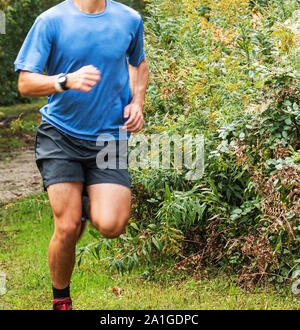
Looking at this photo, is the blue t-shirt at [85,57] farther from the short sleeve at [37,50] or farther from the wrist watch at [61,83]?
the wrist watch at [61,83]

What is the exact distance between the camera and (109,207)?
16.7 feet

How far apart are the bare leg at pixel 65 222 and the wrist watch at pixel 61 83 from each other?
1.98 feet

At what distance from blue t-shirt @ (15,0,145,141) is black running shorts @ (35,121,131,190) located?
0.17 feet

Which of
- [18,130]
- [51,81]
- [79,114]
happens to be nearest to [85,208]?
[79,114]

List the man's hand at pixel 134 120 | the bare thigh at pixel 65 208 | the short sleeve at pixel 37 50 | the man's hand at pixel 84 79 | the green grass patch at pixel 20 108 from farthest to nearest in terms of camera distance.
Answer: the green grass patch at pixel 20 108, the man's hand at pixel 134 120, the bare thigh at pixel 65 208, the short sleeve at pixel 37 50, the man's hand at pixel 84 79

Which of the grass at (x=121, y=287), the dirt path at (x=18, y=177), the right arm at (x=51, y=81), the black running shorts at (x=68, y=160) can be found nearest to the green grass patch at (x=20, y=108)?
the dirt path at (x=18, y=177)

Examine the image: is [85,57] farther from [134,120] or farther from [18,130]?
[18,130]

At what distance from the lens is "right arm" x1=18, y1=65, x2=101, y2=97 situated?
15.1ft

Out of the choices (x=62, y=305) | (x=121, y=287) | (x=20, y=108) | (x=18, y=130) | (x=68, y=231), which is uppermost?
(x=68, y=231)

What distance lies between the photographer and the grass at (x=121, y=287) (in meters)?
5.41

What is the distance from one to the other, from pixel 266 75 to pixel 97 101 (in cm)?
111

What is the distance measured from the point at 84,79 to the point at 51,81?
0.24 metres

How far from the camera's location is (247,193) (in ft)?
19.0

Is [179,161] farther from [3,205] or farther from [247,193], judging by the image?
[3,205]
